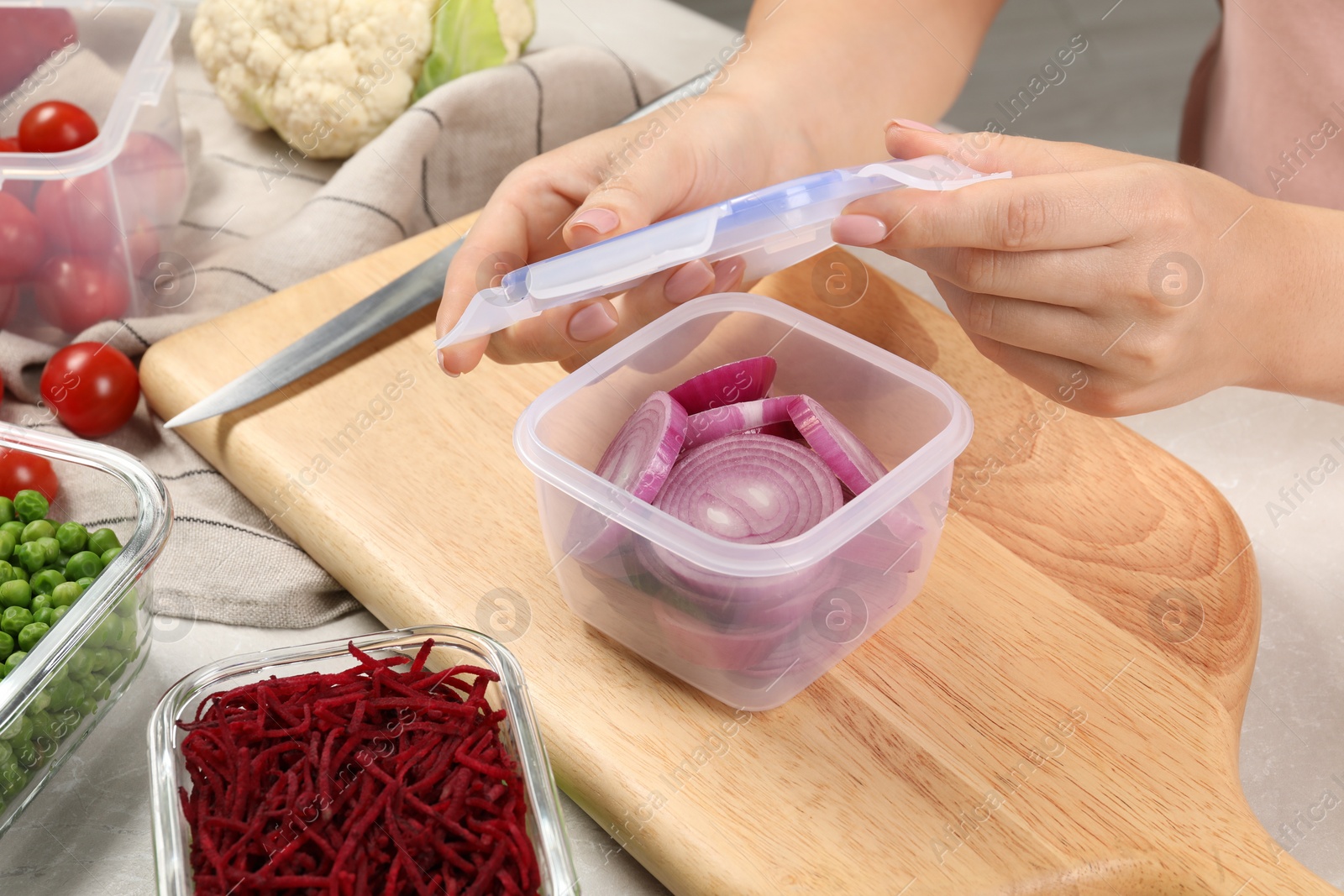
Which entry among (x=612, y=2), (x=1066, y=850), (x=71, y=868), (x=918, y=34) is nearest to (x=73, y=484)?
(x=71, y=868)

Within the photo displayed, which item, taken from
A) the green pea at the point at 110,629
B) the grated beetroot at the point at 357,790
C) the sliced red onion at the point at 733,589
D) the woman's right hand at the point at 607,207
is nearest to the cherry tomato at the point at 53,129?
the woman's right hand at the point at 607,207

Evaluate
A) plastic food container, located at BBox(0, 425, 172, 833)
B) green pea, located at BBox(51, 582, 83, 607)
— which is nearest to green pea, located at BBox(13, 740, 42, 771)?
plastic food container, located at BBox(0, 425, 172, 833)

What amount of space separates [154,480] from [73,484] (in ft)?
0.32

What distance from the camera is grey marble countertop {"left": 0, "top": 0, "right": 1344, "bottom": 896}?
2.70 ft

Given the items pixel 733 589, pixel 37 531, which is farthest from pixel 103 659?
pixel 733 589

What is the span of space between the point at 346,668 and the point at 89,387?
0.49 metres

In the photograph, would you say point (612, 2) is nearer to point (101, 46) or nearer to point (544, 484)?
point (101, 46)

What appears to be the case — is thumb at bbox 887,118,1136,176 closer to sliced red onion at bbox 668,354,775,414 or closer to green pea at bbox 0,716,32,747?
sliced red onion at bbox 668,354,775,414

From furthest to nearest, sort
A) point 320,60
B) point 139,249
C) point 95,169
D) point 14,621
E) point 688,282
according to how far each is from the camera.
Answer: point 320,60
point 139,249
point 95,169
point 688,282
point 14,621

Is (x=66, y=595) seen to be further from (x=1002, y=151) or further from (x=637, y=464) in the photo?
(x=1002, y=151)

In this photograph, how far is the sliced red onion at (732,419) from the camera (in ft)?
2.83

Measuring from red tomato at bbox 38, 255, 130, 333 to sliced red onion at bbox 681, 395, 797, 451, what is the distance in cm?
78

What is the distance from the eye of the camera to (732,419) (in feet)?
2.83

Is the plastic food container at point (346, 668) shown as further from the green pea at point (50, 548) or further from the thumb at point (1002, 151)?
the thumb at point (1002, 151)
